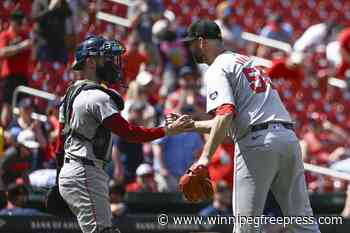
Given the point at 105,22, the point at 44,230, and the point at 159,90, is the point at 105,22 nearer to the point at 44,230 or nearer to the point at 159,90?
the point at 159,90

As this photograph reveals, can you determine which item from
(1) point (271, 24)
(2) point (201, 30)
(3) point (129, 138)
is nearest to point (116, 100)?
(3) point (129, 138)

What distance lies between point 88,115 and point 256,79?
3.80 ft

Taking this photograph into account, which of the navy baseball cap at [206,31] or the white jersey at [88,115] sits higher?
the navy baseball cap at [206,31]

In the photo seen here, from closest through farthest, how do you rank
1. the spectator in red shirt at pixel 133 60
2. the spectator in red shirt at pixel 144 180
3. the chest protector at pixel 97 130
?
the chest protector at pixel 97 130, the spectator in red shirt at pixel 144 180, the spectator in red shirt at pixel 133 60

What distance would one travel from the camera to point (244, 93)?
6832mm

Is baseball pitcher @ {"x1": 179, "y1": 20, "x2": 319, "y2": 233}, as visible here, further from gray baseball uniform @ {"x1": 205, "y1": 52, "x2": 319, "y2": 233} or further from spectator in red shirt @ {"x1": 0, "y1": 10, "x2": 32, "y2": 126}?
spectator in red shirt @ {"x1": 0, "y1": 10, "x2": 32, "y2": 126}

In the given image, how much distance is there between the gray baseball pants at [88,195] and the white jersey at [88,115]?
0.32 ft

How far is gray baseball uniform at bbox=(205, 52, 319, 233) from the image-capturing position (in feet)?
22.2

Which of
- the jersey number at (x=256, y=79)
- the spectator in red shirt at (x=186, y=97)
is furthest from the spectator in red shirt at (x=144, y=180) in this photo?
the jersey number at (x=256, y=79)

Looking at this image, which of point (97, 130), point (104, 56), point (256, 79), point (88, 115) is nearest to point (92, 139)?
point (97, 130)

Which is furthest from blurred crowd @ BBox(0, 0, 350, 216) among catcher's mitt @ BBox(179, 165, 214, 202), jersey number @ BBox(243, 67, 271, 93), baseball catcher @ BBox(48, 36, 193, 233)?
catcher's mitt @ BBox(179, 165, 214, 202)

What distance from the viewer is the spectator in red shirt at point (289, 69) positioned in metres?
13.6

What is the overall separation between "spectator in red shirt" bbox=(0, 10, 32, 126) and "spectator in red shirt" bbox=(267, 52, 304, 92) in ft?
10.8

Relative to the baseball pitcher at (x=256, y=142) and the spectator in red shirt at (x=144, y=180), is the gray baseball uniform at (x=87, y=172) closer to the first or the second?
the baseball pitcher at (x=256, y=142)
